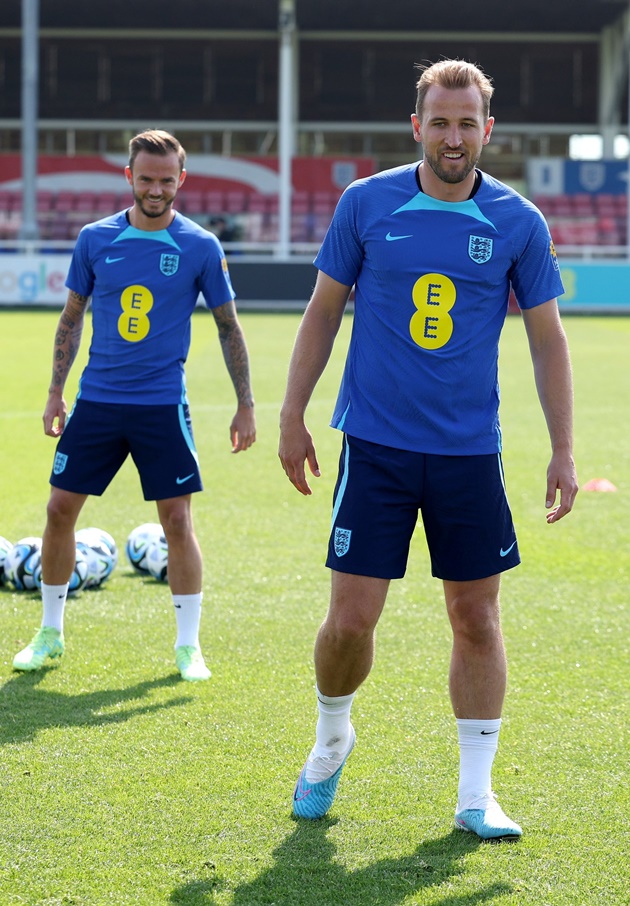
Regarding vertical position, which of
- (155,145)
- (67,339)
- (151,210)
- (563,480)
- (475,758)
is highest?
(155,145)

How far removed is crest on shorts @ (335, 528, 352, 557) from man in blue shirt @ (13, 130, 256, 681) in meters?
1.57

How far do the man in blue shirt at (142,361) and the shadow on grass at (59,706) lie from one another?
166 mm

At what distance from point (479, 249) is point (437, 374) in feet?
1.15

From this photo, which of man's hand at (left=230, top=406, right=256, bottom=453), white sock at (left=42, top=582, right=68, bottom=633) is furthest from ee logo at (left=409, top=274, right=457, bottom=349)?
white sock at (left=42, top=582, right=68, bottom=633)

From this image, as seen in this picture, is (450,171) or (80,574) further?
(80,574)

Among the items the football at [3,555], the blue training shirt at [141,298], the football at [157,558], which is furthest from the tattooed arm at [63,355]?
the football at [157,558]

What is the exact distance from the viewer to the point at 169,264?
489cm

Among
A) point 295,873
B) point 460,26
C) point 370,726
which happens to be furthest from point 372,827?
point 460,26

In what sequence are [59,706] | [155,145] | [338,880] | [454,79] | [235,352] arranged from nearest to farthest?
[338,880] < [454,79] < [59,706] < [155,145] < [235,352]

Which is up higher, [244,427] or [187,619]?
[244,427]

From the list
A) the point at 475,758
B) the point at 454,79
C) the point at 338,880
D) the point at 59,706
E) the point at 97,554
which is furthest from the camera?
the point at 97,554

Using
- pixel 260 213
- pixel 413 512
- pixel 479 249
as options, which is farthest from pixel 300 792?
pixel 260 213

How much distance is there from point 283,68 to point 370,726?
97.9 feet

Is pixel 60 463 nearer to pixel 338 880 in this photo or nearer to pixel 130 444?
pixel 130 444
